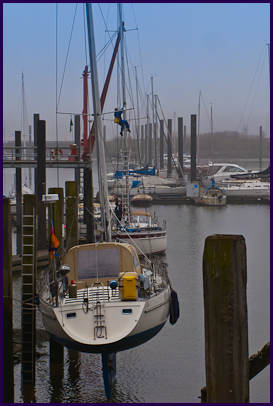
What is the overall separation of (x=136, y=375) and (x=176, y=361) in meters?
1.70

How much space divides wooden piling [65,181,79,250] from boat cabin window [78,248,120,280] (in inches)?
300

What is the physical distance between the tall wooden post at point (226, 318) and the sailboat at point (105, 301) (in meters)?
5.72

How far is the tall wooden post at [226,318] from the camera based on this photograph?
10.3 m

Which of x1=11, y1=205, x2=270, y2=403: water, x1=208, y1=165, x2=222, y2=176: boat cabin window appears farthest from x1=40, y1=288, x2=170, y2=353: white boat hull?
x1=208, y1=165, x2=222, y2=176: boat cabin window

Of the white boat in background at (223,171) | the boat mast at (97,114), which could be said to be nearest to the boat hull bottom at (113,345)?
the boat mast at (97,114)

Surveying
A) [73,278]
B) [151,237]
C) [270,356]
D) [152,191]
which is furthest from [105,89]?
[152,191]

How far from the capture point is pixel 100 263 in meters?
19.9

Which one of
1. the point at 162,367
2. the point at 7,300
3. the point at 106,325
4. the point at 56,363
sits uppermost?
the point at 7,300

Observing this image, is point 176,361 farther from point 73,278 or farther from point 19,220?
point 19,220

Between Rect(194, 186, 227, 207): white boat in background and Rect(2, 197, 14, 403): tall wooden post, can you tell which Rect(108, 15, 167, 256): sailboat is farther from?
Rect(194, 186, 227, 207): white boat in background

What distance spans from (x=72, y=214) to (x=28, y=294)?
38.2ft

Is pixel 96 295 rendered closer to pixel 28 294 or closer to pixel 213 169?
pixel 28 294

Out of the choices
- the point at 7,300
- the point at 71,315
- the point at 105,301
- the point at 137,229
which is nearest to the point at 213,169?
the point at 137,229

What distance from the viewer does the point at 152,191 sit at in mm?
86375
